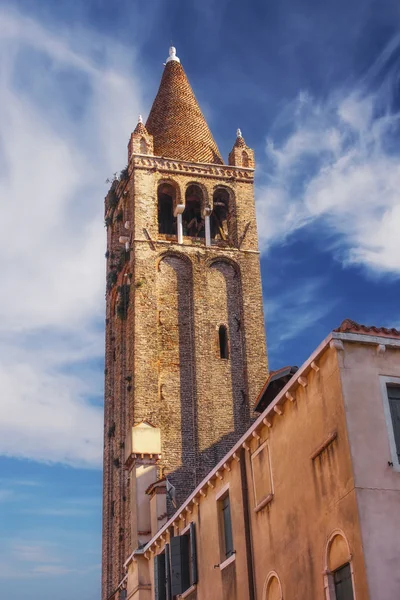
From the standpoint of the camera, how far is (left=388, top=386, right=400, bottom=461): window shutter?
1302cm

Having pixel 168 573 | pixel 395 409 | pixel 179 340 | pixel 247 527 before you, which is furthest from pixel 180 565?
pixel 179 340

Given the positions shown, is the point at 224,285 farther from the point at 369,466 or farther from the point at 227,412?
the point at 369,466

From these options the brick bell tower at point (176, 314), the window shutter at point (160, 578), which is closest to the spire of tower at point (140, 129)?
the brick bell tower at point (176, 314)

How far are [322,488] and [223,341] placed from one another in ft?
70.7

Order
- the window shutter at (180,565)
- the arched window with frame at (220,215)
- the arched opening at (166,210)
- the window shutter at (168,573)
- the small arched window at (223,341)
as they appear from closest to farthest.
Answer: the window shutter at (180,565) → the window shutter at (168,573) → the small arched window at (223,341) → the arched opening at (166,210) → the arched window with frame at (220,215)

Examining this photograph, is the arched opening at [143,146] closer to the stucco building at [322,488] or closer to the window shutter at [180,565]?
the window shutter at [180,565]

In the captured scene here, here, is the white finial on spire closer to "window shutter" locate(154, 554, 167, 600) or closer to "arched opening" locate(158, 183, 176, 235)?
"arched opening" locate(158, 183, 176, 235)

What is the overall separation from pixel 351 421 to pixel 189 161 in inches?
1053

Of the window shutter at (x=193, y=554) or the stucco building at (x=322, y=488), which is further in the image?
the window shutter at (x=193, y=554)

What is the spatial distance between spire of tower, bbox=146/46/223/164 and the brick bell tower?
3.1 inches

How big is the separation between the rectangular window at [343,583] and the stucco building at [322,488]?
18 millimetres

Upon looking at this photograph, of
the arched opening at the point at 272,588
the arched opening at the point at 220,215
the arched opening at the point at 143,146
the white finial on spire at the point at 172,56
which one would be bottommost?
the arched opening at the point at 272,588

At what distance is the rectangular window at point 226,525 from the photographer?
16.9 meters

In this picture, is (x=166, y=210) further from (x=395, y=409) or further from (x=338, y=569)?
(x=338, y=569)
